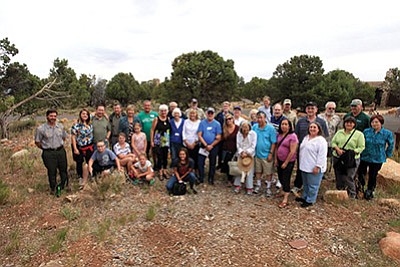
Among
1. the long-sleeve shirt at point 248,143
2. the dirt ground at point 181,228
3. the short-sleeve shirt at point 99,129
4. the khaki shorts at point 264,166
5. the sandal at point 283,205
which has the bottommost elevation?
the dirt ground at point 181,228

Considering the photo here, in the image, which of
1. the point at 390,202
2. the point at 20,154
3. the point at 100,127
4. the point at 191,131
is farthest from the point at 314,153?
the point at 20,154

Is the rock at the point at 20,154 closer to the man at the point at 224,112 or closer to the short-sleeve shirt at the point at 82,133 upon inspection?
the short-sleeve shirt at the point at 82,133

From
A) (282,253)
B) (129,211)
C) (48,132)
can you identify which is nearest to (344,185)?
(282,253)

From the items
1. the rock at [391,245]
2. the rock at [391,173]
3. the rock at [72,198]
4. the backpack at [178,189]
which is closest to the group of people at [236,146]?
the backpack at [178,189]

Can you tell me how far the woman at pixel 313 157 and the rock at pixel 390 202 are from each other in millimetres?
1290

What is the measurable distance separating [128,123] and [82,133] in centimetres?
110

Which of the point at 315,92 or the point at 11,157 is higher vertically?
the point at 315,92

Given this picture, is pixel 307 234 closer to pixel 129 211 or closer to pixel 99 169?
pixel 129 211

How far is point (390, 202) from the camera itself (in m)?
4.89

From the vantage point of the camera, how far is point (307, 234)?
13.3 feet

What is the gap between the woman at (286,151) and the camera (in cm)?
481

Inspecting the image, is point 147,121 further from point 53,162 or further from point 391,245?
point 391,245

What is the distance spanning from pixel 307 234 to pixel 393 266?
3.53 ft

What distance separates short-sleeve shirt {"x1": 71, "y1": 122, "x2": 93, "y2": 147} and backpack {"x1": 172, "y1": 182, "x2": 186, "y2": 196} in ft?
6.92
